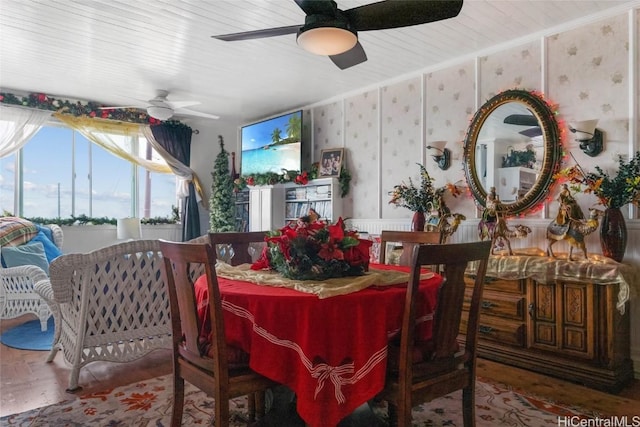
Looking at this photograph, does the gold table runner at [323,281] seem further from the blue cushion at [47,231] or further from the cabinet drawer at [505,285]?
the blue cushion at [47,231]

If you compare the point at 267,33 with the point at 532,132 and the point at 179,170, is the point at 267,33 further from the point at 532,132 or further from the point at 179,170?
the point at 179,170

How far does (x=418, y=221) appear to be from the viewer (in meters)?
4.14

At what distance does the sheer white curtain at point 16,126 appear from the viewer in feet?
17.1

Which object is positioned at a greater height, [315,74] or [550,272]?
[315,74]

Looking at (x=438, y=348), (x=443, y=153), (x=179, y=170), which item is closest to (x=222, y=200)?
(x=179, y=170)

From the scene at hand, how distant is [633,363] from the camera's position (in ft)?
9.46

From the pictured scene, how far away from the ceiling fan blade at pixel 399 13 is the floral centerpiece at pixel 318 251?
116 cm

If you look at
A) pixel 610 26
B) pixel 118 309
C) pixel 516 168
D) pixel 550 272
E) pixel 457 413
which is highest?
pixel 610 26

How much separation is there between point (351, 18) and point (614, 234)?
2.26 metres

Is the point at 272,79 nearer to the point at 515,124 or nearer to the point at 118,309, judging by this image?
the point at 515,124

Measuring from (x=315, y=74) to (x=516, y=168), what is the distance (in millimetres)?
2350

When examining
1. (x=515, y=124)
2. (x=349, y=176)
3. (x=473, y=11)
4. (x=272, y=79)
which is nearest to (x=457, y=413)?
(x=515, y=124)

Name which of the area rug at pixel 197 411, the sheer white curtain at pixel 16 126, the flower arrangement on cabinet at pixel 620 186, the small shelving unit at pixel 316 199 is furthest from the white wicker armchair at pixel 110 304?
the sheer white curtain at pixel 16 126
